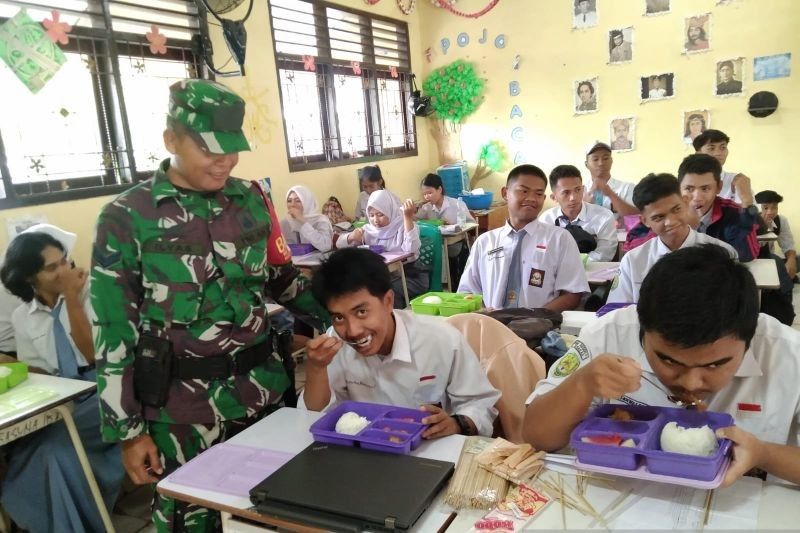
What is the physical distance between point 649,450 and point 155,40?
13.8ft

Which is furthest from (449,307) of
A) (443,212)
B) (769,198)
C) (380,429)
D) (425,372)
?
(769,198)

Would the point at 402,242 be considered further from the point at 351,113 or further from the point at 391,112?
the point at 391,112

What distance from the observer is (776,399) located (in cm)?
113

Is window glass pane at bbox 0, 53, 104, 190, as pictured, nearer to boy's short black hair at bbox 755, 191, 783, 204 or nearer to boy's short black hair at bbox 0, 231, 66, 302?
boy's short black hair at bbox 0, 231, 66, 302

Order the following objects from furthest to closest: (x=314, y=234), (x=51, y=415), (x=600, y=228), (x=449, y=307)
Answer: (x=314, y=234) < (x=600, y=228) < (x=449, y=307) < (x=51, y=415)

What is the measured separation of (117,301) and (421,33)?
664 centimetres

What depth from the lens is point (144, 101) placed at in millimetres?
4066

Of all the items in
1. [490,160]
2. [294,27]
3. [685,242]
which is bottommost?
[685,242]

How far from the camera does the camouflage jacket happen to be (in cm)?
142

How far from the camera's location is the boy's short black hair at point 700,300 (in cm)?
100

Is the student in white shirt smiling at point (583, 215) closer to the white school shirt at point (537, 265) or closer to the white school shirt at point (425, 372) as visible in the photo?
the white school shirt at point (537, 265)

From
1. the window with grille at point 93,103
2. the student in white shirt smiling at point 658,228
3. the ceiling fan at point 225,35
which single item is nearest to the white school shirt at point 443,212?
the ceiling fan at point 225,35

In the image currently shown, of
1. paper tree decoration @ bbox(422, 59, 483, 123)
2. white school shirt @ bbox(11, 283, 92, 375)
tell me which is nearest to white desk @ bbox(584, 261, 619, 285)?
white school shirt @ bbox(11, 283, 92, 375)

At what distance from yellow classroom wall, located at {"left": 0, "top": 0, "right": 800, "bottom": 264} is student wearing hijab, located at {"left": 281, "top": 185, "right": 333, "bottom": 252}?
0.82 feet
